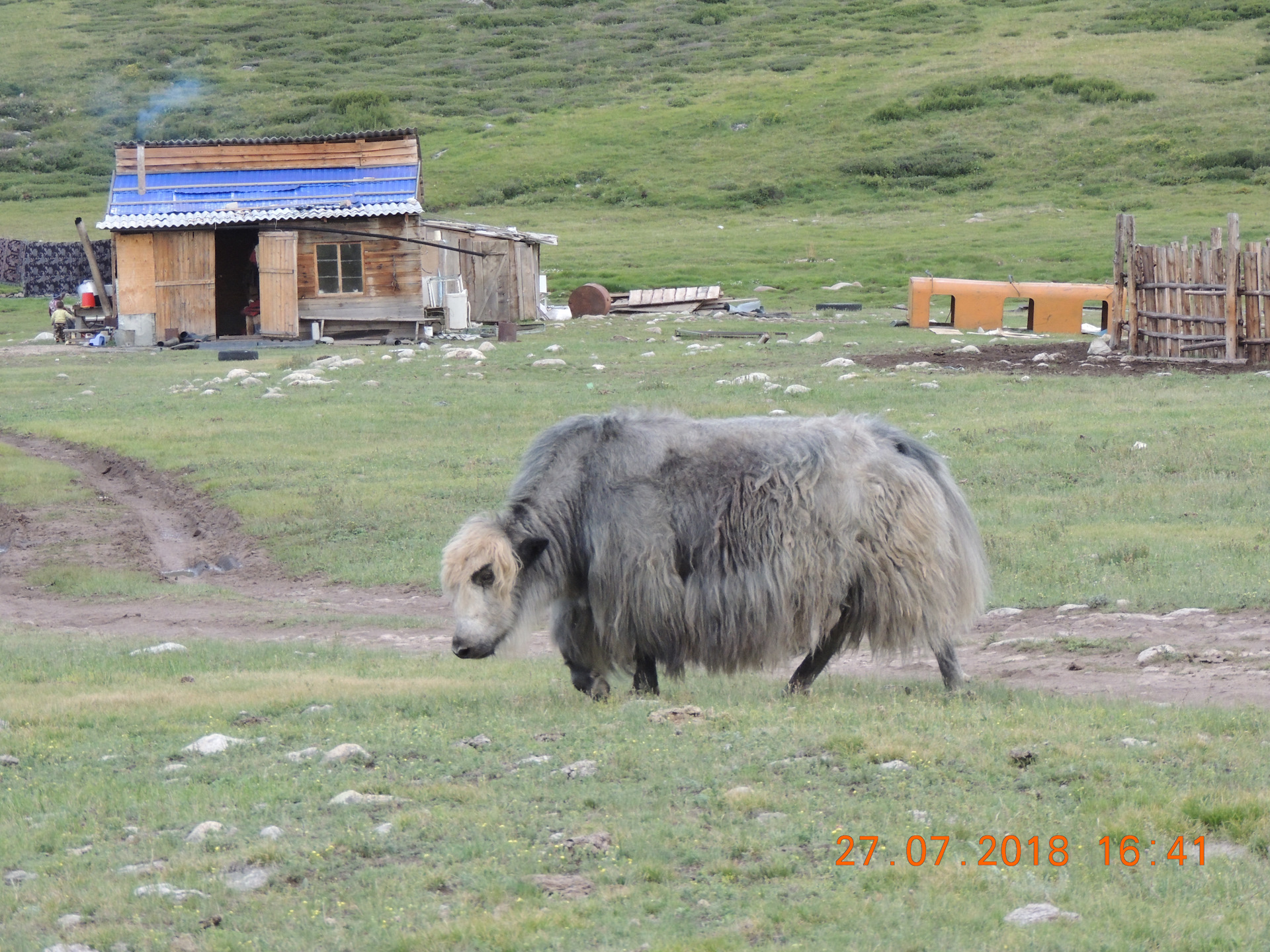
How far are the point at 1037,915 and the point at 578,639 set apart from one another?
463 centimetres

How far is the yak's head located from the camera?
856cm

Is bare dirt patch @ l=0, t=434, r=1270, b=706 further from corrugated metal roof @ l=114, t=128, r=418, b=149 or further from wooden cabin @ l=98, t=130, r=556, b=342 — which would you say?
corrugated metal roof @ l=114, t=128, r=418, b=149

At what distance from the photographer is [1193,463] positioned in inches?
665

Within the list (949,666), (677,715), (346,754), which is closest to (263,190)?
(949,666)

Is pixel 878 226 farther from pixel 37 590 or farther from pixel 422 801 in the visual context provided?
pixel 422 801

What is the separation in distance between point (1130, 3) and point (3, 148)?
69.4 m

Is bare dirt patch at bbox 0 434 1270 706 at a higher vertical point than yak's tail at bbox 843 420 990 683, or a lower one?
lower

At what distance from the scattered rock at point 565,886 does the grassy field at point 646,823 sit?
0.04 meters

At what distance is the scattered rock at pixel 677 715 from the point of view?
780 centimetres

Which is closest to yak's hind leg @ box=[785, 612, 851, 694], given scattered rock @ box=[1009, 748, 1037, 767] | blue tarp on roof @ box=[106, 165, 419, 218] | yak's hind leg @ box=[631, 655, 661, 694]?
yak's hind leg @ box=[631, 655, 661, 694]

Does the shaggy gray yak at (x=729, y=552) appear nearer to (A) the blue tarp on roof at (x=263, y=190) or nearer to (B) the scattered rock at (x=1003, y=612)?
(B) the scattered rock at (x=1003, y=612)

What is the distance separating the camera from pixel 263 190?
42.4 m

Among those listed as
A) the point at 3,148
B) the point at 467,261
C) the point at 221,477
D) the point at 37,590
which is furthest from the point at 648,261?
the point at 3,148

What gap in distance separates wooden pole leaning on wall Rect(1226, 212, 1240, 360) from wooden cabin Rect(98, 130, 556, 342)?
22465 millimetres
